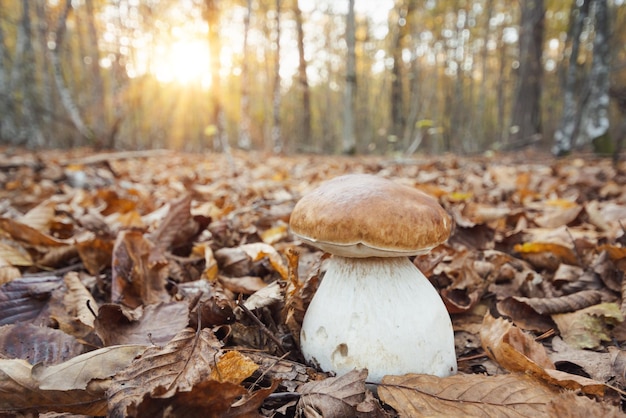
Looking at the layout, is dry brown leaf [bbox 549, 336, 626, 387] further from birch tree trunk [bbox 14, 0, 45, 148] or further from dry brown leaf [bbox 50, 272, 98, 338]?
birch tree trunk [bbox 14, 0, 45, 148]

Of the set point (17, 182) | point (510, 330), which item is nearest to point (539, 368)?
point (510, 330)

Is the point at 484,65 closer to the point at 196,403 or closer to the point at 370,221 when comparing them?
the point at 370,221

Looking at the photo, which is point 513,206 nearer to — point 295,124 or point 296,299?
point 296,299

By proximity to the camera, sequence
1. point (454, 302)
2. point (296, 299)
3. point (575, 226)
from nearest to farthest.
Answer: point (296, 299) → point (454, 302) → point (575, 226)

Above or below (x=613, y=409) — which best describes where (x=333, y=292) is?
above

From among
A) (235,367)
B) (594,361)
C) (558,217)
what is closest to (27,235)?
(235,367)

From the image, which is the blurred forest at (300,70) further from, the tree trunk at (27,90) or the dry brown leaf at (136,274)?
the dry brown leaf at (136,274)

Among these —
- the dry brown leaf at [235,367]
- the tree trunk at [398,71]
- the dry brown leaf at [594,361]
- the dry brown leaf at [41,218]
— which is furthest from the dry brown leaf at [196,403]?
the tree trunk at [398,71]

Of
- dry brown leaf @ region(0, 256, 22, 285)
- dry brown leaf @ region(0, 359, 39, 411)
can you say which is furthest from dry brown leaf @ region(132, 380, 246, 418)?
dry brown leaf @ region(0, 256, 22, 285)
